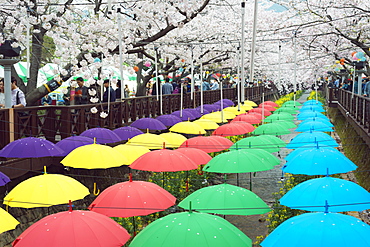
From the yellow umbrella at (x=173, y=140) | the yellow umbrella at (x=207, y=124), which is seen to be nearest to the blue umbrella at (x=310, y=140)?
the yellow umbrella at (x=173, y=140)

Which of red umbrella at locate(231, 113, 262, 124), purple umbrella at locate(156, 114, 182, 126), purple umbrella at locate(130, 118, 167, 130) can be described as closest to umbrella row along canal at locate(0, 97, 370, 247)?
purple umbrella at locate(130, 118, 167, 130)

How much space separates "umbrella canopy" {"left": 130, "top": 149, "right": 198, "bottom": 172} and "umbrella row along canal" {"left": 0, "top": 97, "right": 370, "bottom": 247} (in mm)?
24

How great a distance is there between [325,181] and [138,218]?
528 cm

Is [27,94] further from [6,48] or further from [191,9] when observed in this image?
[191,9]

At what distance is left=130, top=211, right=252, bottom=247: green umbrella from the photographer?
6277 millimetres

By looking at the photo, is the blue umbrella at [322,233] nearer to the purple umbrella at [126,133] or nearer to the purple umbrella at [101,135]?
the purple umbrella at [101,135]

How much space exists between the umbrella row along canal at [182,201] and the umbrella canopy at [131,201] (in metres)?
0.02

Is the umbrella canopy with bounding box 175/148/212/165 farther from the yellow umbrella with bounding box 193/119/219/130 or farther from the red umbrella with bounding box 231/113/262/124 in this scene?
the red umbrella with bounding box 231/113/262/124

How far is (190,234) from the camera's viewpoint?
6344 mm

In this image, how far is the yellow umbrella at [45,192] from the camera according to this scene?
9.41m

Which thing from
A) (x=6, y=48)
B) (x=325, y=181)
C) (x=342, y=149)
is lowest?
(x=342, y=149)

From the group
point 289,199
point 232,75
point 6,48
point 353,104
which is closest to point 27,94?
point 6,48

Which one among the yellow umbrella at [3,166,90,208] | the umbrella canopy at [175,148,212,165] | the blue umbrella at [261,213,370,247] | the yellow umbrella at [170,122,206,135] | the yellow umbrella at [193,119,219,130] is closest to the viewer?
the blue umbrella at [261,213,370,247]

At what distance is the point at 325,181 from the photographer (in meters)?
9.01
